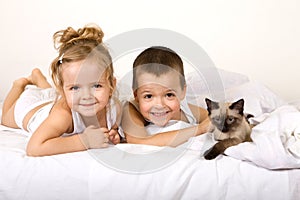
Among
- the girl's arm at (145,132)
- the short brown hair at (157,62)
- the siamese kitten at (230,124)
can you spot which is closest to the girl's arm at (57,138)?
the girl's arm at (145,132)

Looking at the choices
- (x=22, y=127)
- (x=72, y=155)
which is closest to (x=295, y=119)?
(x=72, y=155)

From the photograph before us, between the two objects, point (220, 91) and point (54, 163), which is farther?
point (220, 91)

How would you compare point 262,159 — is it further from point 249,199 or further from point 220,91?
point 220,91

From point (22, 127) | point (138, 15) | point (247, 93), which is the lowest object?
point (22, 127)

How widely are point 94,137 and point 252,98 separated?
0.62 m

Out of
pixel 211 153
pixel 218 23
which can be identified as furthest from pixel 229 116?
pixel 218 23

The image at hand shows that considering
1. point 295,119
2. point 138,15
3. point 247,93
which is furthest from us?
point 138,15

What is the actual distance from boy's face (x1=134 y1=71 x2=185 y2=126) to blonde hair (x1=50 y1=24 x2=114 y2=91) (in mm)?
114

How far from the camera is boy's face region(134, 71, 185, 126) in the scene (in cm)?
132

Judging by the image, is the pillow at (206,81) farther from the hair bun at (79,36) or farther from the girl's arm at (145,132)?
the hair bun at (79,36)

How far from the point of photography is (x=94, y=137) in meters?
1.31

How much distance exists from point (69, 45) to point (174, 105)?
14.6 inches

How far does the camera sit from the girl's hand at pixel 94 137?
1287 millimetres

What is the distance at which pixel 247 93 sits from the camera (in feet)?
5.58
